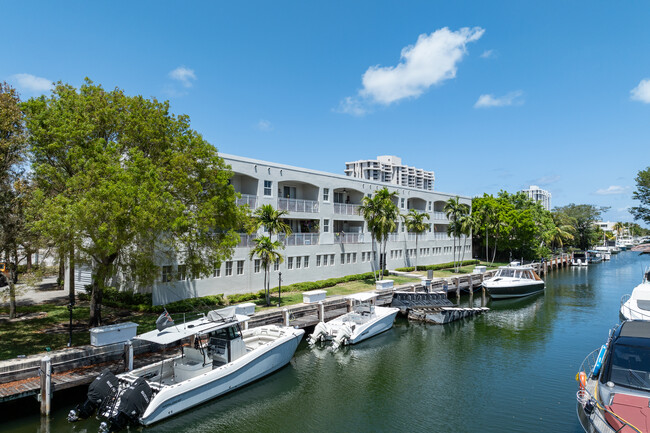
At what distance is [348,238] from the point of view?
4416 centimetres

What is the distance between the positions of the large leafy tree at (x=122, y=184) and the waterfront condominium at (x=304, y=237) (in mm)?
3740

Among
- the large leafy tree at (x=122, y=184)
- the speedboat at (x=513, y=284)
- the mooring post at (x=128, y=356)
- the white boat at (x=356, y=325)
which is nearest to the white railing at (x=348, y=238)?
the white boat at (x=356, y=325)

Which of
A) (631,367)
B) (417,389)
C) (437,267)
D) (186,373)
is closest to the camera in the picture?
(631,367)

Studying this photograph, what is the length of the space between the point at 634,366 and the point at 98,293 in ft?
74.9

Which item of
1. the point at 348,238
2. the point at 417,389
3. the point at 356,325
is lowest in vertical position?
the point at 417,389

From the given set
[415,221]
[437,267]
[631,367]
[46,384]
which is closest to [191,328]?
[46,384]

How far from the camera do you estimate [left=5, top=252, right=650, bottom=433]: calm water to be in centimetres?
1524

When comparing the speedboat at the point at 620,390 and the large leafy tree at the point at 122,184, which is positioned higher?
the large leafy tree at the point at 122,184

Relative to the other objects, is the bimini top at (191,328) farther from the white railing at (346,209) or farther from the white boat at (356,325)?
the white railing at (346,209)

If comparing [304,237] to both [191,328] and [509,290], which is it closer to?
[509,290]

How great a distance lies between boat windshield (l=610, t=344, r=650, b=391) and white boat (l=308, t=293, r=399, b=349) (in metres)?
14.5

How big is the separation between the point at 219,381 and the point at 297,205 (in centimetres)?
2230

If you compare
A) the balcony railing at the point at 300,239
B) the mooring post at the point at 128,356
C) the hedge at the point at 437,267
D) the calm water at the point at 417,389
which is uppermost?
the balcony railing at the point at 300,239

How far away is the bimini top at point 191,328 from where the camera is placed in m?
16.7
